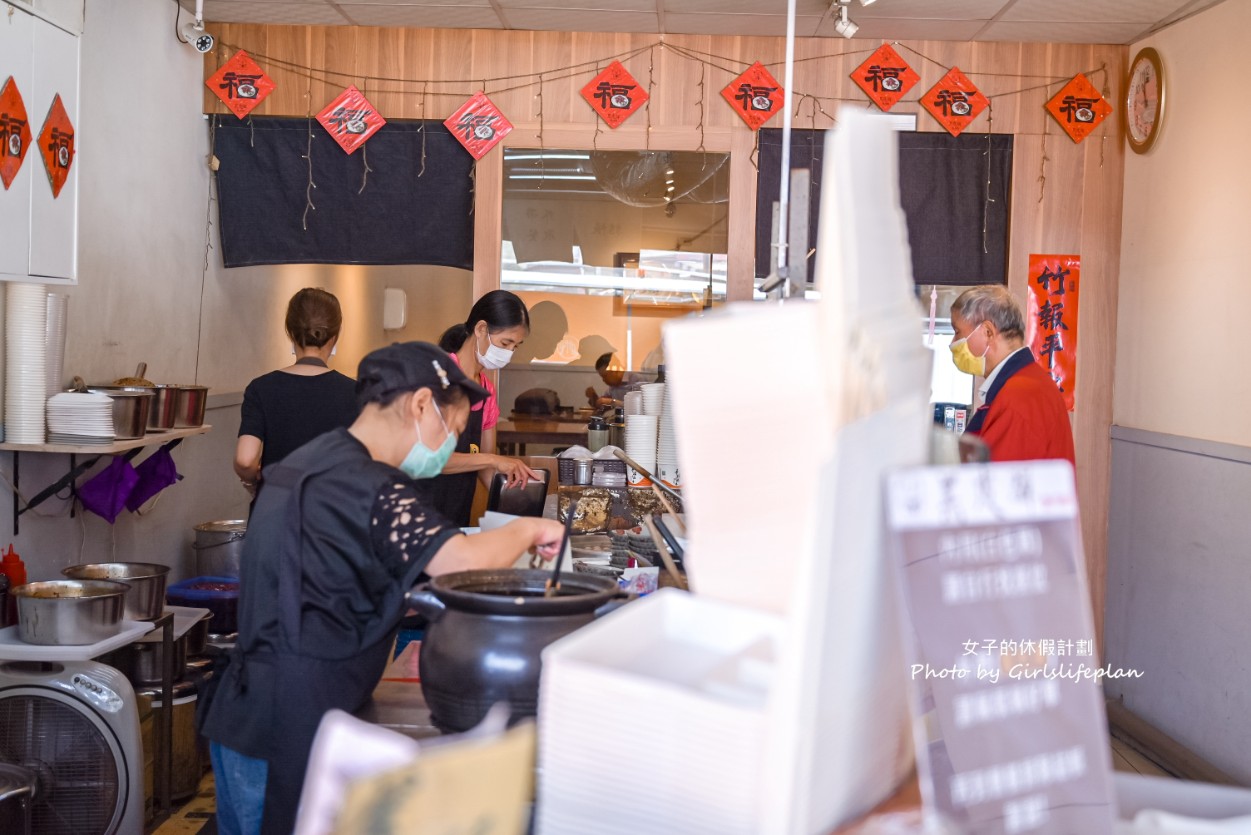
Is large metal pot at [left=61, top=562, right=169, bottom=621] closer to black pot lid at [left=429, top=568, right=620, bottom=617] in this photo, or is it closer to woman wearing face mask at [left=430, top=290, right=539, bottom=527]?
woman wearing face mask at [left=430, top=290, right=539, bottom=527]

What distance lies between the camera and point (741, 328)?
0.98 meters

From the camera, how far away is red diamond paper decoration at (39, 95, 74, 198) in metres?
3.49

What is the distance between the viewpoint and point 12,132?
3.30 metres

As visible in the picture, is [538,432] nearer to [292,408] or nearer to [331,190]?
[331,190]

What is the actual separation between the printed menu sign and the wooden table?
14.4 ft

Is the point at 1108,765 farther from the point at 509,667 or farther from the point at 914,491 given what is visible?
the point at 509,667

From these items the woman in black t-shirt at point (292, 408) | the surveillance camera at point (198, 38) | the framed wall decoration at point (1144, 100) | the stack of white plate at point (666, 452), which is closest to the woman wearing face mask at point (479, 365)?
the woman in black t-shirt at point (292, 408)

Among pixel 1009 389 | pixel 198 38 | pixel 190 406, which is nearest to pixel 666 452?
pixel 1009 389

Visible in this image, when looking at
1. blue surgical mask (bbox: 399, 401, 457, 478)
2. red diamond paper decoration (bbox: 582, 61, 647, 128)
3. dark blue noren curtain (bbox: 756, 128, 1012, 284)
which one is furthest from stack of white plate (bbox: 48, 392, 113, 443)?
dark blue noren curtain (bbox: 756, 128, 1012, 284)

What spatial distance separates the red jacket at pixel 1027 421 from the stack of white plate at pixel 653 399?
1.31 meters

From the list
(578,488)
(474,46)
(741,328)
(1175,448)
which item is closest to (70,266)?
(578,488)

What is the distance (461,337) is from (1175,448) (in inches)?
122

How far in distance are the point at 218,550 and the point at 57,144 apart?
1961 millimetres

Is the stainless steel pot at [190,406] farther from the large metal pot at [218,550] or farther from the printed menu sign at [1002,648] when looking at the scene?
the printed menu sign at [1002,648]
